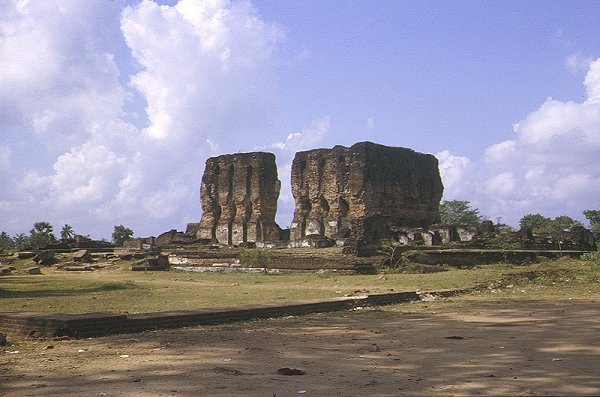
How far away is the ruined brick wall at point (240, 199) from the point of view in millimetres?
31047

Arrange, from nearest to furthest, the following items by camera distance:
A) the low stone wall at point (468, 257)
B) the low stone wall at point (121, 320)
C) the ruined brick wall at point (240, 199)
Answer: the low stone wall at point (121, 320) → the low stone wall at point (468, 257) → the ruined brick wall at point (240, 199)

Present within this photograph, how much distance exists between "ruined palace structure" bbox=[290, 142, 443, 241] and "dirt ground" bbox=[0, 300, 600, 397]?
20.9m

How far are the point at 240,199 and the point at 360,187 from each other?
7222 millimetres

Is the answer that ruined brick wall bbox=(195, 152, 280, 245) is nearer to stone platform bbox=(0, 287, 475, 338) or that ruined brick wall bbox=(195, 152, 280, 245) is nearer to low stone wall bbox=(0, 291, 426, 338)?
stone platform bbox=(0, 287, 475, 338)

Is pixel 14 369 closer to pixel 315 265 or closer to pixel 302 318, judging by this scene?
pixel 302 318

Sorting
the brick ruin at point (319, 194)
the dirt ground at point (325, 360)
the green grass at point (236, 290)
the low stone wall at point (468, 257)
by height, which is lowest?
the dirt ground at point (325, 360)

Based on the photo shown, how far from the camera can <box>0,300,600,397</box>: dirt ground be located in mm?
3568

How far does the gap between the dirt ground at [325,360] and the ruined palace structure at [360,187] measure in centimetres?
2090

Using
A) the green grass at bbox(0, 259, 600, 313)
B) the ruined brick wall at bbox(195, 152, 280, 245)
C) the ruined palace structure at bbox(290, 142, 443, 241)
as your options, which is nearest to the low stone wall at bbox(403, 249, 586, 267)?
the green grass at bbox(0, 259, 600, 313)

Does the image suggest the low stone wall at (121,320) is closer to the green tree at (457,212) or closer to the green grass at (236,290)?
the green grass at (236,290)

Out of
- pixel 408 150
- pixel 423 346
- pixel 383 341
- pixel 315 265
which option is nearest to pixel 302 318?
pixel 383 341

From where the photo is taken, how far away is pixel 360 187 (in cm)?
2814

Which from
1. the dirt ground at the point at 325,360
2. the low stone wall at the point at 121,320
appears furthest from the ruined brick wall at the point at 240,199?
the dirt ground at the point at 325,360

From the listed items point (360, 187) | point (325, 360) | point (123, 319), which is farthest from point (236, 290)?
point (360, 187)
